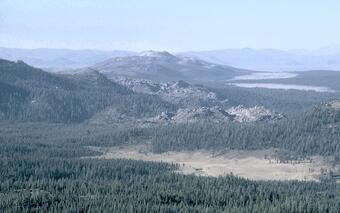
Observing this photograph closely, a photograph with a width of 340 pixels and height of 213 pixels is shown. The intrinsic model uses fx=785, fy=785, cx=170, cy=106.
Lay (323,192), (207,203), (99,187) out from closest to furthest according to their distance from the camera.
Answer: (207,203) → (99,187) → (323,192)

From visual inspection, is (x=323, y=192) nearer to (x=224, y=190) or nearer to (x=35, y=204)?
(x=224, y=190)

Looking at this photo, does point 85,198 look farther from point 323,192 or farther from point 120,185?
point 323,192

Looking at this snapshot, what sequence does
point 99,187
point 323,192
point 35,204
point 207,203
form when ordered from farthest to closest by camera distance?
point 323,192
point 99,187
point 207,203
point 35,204

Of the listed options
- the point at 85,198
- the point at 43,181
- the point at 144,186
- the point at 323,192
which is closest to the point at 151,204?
the point at 85,198

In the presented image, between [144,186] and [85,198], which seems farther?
[144,186]

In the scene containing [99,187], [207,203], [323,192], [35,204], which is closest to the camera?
[35,204]

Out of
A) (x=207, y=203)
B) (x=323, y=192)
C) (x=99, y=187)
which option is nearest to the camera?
(x=207, y=203)

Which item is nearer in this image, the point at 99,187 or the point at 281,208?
the point at 281,208
